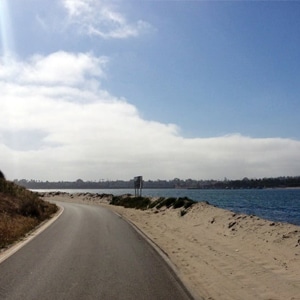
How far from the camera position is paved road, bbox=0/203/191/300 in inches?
322

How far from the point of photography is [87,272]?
33.5 ft

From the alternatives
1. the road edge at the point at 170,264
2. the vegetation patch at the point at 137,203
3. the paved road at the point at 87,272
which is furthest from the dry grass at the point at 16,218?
the vegetation patch at the point at 137,203

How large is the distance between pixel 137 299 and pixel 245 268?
430cm

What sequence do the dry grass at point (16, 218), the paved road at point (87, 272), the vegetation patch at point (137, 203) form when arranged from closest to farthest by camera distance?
the paved road at point (87, 272) < the dry grass at point (16, 218) < the vegetation patch at point (137, 203)

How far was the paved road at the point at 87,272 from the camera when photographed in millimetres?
8180

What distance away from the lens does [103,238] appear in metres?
17.4

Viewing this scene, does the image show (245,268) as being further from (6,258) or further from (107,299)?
(6,258)

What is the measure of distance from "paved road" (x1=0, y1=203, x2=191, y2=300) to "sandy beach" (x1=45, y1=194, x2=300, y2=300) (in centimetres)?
67

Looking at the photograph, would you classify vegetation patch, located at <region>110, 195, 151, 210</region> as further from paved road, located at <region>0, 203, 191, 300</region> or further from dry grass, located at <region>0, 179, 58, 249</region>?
paved road, located at <region>0, 203, 191, 300</region>

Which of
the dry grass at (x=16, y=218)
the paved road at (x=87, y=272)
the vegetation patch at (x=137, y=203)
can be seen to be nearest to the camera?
the paved road at (x=87, y=272)

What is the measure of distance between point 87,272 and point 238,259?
462cm

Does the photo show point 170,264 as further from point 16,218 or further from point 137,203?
point 137,203

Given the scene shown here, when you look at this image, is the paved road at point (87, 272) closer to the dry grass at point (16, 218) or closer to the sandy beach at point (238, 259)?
the sandy beach at point (238, 259)

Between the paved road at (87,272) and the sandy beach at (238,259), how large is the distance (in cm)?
67
